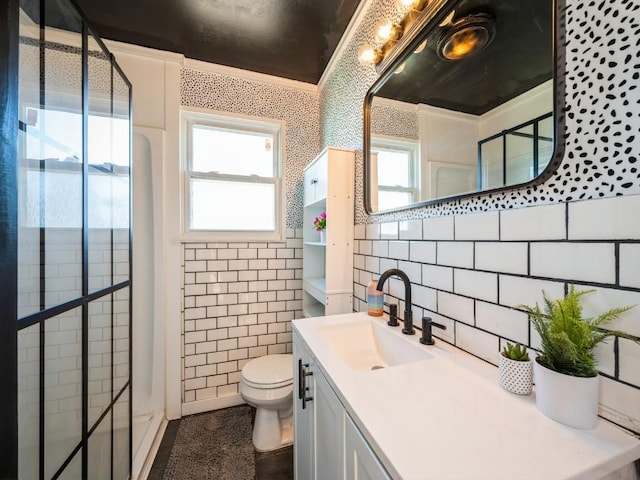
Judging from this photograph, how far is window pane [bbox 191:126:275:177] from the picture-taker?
2066 millimetres

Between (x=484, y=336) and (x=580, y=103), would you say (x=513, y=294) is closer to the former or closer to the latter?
(x=484, y=336)

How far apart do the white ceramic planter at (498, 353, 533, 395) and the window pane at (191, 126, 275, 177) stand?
203cm

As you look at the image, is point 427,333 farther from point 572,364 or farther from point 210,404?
point 210,404

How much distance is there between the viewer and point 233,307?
2049 mm

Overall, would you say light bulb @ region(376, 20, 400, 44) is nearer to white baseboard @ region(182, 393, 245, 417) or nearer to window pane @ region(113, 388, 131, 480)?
Result: window pane @ region(113, 388, 131, 480)

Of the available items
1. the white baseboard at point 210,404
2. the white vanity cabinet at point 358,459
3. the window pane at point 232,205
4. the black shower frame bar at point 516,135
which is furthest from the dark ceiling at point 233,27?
the white baseboard at point 210,404

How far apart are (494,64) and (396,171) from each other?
1.73ft

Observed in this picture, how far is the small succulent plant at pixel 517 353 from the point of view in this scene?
63cm

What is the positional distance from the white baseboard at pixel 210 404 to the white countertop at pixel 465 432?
5.59 feet

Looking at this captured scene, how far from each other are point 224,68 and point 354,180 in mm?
1424

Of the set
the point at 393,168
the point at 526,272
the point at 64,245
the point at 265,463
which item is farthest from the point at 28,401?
the point at 393,168

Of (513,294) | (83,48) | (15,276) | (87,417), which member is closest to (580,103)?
(513,294)

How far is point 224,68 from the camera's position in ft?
6.61

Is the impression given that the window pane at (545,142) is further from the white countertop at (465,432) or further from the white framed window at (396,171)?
the white countertop at (465,432)
